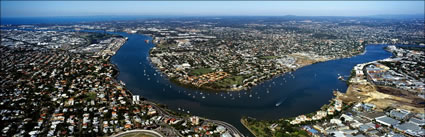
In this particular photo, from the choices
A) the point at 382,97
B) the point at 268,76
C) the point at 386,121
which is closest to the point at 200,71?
the point at 268,76

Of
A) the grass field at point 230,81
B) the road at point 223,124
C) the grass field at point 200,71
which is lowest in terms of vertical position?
the road at point 223,124

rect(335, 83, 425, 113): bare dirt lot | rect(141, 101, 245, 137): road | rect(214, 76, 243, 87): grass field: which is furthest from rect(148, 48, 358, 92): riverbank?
rect(335, 83, 425, 113): bare dirt lot

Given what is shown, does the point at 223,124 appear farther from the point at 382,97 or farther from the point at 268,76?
the point at 382,97

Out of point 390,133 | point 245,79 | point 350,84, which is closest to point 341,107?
point 390,133

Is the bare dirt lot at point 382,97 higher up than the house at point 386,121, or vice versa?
the bare dirt lot at point 382,97

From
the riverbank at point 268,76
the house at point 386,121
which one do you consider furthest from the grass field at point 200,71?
the house at point 386,121

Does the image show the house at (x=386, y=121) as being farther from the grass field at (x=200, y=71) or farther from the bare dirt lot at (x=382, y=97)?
the grass field at (x=200, y=71)

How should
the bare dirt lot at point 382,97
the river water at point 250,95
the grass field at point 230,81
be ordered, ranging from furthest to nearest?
the grass field at point 230,81
the bare dirt lot at point 382,97
the river water at point 250,95

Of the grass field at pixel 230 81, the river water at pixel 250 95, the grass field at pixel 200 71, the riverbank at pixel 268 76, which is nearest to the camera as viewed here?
the river water at pixel 250 95

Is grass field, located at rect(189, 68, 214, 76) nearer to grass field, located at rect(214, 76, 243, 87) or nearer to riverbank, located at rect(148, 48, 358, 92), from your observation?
riverbank, located at rect(148, 48, 358, 92)

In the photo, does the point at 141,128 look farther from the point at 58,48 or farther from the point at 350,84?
the point at 58,48
